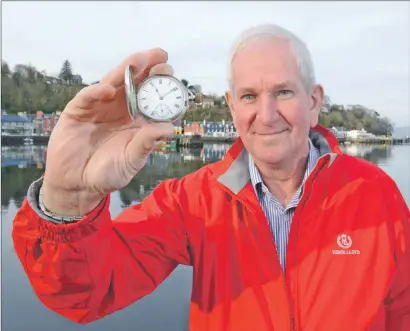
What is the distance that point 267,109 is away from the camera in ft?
4.66

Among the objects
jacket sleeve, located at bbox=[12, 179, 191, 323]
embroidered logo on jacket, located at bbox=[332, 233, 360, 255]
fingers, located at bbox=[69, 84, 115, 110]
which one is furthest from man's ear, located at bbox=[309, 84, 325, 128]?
fingers, located at bbox=[69, 84, 115, 110]

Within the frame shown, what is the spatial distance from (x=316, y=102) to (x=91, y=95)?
2.78 feet

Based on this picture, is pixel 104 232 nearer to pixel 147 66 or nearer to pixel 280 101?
pixel 147 66

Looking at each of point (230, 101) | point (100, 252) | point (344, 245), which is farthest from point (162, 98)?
point (344, 245)

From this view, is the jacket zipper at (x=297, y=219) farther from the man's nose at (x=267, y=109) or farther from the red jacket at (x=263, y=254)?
the man's nose at (x=267, y=109)

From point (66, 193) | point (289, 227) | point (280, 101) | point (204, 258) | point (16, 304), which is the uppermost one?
point (280, 101)

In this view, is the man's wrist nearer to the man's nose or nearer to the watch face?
the watch face

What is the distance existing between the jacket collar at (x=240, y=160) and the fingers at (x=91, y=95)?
0.53m

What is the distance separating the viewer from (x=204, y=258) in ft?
4.87

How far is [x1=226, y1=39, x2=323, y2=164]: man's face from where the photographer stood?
1420 millimetres

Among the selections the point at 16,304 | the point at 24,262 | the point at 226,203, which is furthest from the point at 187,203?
the point at 16,304

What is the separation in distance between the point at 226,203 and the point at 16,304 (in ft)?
19.5

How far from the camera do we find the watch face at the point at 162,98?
1338 mm

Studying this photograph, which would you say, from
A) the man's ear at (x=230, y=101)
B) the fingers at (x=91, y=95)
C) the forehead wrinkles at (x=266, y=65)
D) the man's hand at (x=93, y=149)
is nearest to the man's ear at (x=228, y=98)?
the man's ear at (x=230, y=101)
